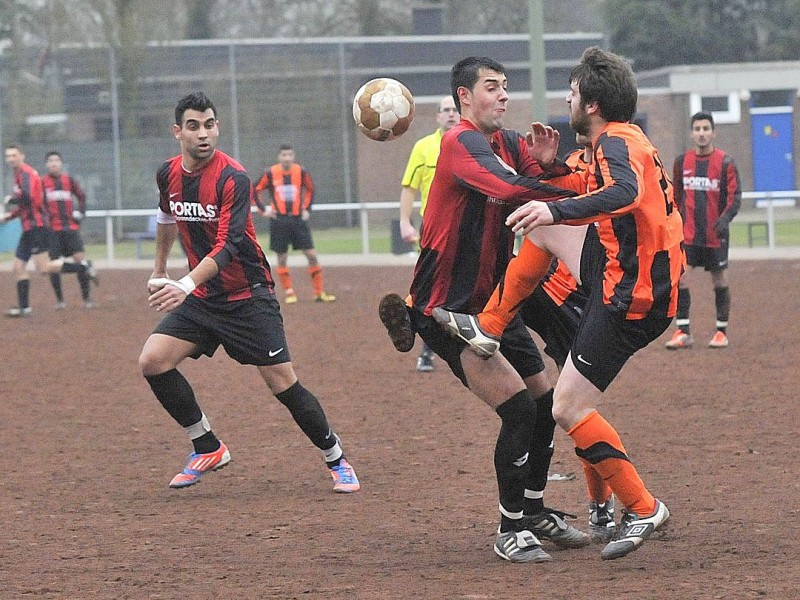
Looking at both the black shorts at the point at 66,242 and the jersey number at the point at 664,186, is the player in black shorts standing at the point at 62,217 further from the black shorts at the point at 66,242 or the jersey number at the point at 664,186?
the jersey number at the point at 664,186

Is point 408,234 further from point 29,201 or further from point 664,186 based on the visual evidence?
point 29,201

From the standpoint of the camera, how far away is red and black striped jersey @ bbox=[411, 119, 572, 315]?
5.38m

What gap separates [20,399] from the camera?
10.6 meters

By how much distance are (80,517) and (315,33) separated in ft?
134

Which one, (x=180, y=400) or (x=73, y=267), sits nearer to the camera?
(x=180, y=400)

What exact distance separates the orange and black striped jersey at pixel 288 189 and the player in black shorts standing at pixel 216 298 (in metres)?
11.2

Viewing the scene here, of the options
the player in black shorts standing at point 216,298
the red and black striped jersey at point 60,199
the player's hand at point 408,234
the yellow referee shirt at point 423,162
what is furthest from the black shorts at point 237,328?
the red and black striped jersey at point 60,199

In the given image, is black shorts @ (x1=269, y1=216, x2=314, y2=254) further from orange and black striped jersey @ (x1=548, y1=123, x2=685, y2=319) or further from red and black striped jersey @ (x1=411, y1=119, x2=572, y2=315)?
orange and black striped jersey @ (x1=548, y1=123, x2=685, y2=319)

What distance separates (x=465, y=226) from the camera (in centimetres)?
553

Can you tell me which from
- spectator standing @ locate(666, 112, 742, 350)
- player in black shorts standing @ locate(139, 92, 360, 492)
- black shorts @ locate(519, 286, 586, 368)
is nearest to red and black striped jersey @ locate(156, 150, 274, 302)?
player in black shorts standing @ locate(139, 92, 360, 492)

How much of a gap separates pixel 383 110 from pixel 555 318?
4.10 feet

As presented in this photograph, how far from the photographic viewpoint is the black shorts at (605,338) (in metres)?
5.24

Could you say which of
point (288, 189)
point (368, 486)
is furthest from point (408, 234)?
point (288, 189)

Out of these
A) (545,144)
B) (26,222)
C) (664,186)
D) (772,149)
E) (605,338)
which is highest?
(772,149)
